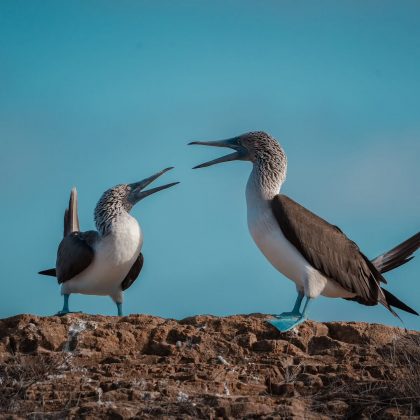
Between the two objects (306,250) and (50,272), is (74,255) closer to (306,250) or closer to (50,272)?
(50,272)

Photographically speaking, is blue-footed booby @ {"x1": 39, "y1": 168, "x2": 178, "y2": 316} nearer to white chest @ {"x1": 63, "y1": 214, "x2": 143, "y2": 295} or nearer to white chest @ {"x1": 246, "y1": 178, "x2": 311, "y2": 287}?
white chest @ {"x1": 63, "y1": 214, "x2": 143, "y2": 295}

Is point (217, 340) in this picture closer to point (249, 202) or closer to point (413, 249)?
point (249, 202)

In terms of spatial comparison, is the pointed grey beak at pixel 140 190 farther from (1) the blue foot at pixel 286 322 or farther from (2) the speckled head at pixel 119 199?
(1) the blue foot at pixel 286 322

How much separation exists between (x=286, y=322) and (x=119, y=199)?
4587 mm

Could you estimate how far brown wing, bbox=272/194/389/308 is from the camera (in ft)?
42.4

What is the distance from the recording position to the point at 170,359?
10.7m

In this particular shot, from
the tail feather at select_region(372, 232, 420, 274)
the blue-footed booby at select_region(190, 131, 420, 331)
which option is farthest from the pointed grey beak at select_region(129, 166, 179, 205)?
the tail feather at select_region(372, 232, 420, 274)

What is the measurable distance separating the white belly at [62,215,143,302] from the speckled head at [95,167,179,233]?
27cm

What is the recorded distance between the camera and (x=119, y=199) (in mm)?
15367

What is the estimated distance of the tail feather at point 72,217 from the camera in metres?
16.2

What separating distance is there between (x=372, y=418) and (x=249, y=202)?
448cm

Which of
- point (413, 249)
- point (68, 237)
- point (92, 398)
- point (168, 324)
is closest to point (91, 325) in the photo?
point (168, 324)

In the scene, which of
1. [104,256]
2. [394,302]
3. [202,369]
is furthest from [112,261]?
[202,369]

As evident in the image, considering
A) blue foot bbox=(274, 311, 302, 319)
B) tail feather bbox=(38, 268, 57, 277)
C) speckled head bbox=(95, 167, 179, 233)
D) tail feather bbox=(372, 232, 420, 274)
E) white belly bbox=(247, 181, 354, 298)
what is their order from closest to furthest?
blue foot bbox=(274, 311, 302, 319)
white belly bbox=(247, 181, 354, 298)
tail feather bbox=(372, 232, 420, 274)
speckled head bbox=(95, 167, 179, 233)
tail feather bbox=(38, 268, 57, 277)
